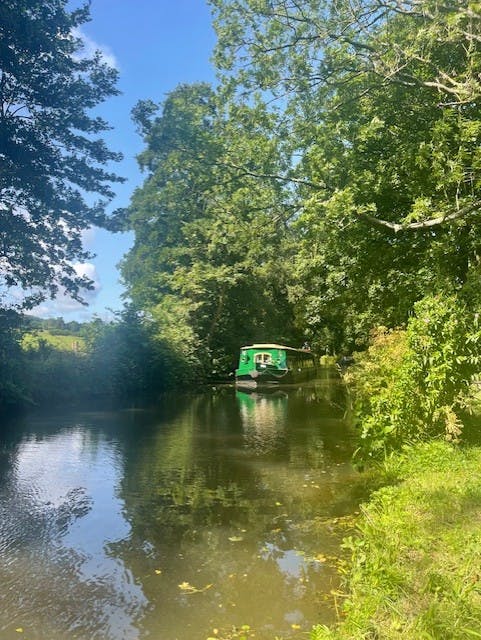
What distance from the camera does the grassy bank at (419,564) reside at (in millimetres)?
3838

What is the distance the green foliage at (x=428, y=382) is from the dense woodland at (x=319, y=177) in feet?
0.10

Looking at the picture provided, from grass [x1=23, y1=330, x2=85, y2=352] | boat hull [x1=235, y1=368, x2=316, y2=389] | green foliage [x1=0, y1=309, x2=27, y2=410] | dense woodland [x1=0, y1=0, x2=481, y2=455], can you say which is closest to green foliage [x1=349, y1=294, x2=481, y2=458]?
dense woodland [x1=0, y1=0, x2=481, y2=455]

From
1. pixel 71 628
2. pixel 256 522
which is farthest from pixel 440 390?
pixel 71 628

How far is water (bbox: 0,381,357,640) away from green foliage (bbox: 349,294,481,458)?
1150mm

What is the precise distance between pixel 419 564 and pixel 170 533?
375 centimetres

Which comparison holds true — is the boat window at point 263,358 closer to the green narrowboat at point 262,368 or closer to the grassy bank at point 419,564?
the green narrowboat at point 262,368

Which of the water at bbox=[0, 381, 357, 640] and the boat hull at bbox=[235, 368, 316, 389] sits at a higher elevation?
the boat hull at bbox=[235, 368, 316, 389]

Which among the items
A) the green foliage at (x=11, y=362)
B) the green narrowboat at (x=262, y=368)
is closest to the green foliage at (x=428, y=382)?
the green foliage at (x=11, y=362)

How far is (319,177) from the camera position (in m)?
12.1

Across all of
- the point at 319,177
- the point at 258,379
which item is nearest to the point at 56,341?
the point at 258,379

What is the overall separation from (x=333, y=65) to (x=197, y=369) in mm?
25706

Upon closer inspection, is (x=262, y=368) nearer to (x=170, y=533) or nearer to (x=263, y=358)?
(x=263, y=358)

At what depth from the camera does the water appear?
515cm

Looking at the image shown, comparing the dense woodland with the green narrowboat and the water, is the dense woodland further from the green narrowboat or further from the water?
the green narrowboat
